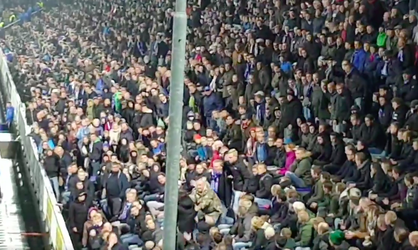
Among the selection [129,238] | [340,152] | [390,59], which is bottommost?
[129,238]

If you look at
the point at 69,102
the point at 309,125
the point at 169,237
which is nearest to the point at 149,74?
the point at 69,102

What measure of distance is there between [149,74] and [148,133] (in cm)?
584

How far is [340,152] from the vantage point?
14.2 metres

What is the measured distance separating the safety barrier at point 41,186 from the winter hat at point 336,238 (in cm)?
414

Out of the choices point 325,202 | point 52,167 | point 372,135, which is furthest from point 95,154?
point 325,202

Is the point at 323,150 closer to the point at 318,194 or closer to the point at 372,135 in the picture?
the point at 372,135

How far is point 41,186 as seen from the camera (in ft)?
57.2

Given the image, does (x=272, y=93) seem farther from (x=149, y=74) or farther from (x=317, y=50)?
(x=149, y=74)

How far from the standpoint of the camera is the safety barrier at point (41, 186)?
14.2m

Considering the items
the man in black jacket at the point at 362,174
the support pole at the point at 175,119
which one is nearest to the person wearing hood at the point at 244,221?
the man in black jacket at the point at 362,174

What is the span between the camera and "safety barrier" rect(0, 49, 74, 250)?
14.2m

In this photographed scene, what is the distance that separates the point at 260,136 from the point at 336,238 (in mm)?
4638

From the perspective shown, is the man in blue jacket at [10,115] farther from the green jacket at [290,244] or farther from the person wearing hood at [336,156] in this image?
the green jacket at [290,244]

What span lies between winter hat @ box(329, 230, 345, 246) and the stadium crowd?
22 mm
